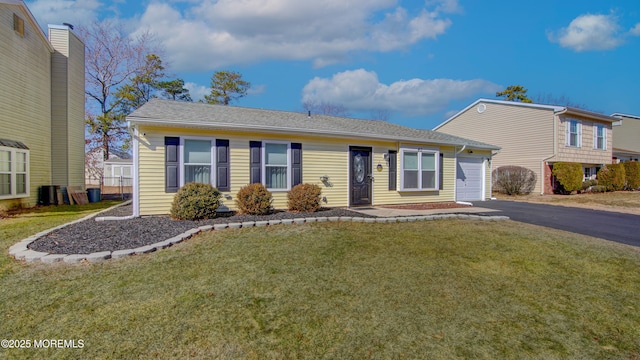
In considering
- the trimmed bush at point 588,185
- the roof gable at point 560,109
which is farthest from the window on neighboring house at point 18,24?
the trimmed bush at point 588,185

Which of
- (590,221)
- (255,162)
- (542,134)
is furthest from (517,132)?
(255,162)

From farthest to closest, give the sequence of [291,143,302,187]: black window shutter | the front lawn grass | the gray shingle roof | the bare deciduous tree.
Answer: the bare deciduous tree, [291,143,302,187]: black window shutter, the gray shingle roof, the front lawn grass

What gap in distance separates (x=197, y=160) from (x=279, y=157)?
226 cm

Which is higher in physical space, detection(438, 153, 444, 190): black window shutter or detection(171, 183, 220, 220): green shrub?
detection(438, 153, 444, 190): black window shutter

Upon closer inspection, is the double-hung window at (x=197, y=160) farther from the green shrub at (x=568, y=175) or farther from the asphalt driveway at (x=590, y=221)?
the green shrub at (x=568, y=175)

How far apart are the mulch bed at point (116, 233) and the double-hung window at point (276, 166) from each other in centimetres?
142

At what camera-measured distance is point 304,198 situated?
8625 millimetres

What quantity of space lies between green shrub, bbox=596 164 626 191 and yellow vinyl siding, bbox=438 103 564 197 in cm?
447

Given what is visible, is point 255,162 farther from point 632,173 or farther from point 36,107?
point 632,173

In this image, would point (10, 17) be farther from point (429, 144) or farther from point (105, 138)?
point (429, 144)

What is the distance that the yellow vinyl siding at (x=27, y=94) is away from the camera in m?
10.1

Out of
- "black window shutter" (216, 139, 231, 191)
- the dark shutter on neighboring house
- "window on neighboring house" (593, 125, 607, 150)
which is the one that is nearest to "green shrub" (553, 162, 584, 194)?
"window on neighboring house" (593, 125, 607, 150)

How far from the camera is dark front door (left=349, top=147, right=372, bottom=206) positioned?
410 inches

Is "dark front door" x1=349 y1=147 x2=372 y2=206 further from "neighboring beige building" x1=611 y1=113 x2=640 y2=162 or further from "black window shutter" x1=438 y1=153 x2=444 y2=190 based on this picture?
"neighboring beige building" x1=611 y1=113 x2=640 y2=162
